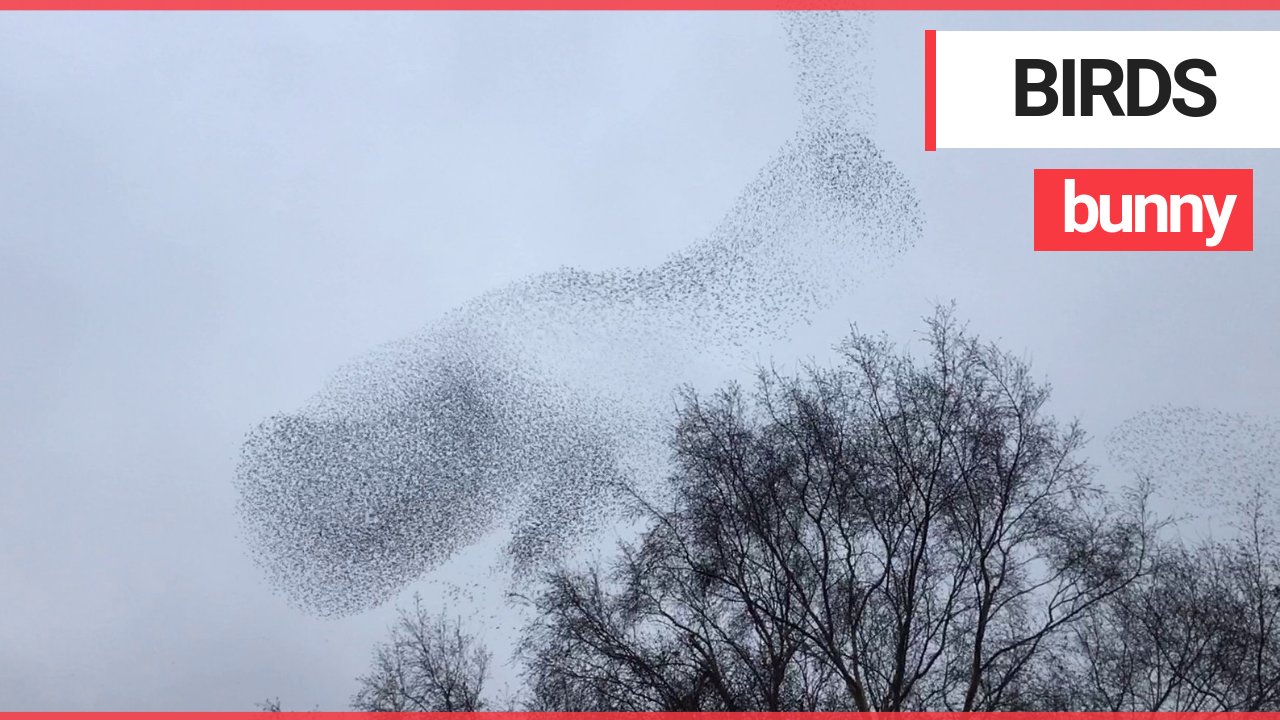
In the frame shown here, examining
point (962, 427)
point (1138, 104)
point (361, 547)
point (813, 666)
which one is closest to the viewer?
point (962, 427)

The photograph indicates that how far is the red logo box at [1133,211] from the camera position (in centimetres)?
2361

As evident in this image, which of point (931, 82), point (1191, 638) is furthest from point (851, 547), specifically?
point (931, 82)

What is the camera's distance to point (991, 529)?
21156 mm

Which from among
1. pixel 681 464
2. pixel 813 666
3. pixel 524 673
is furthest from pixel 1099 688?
pixel 524 673

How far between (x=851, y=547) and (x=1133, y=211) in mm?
9254

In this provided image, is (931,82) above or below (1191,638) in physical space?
above

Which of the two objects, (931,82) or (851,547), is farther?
(931,82)

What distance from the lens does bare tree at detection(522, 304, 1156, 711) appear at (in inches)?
816

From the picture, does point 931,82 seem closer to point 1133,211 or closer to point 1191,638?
point 1133,211

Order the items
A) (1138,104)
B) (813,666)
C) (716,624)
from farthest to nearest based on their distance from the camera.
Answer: (1138,104) → (813,666) → (716,624)

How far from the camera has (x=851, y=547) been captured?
69.8 feet

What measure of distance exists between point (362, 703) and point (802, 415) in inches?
608

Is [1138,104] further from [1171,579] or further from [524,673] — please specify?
[524,673]

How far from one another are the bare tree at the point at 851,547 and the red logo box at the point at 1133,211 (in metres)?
4.30
